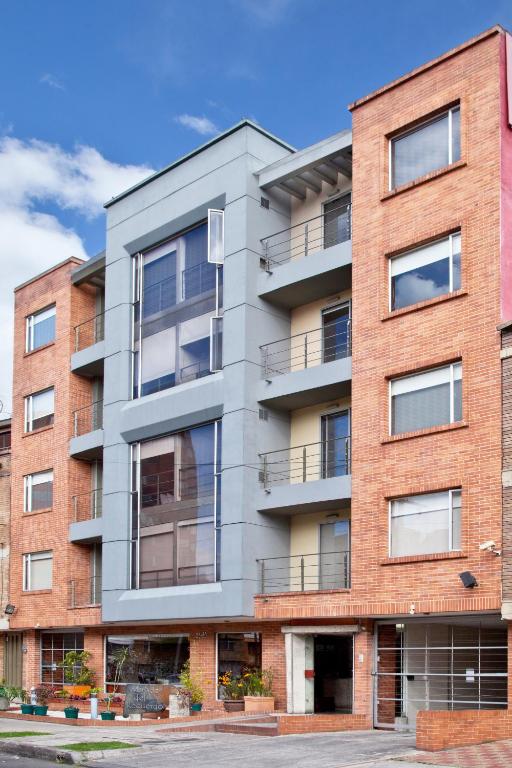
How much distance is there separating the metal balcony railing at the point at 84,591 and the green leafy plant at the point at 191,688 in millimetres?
5983

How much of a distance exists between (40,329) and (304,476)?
47.5 ft

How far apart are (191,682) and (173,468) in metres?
6.04

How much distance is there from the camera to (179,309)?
1206 inches

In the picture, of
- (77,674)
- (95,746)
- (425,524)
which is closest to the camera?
(95,746)

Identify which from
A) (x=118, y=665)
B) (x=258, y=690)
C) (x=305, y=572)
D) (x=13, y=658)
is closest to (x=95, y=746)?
(x=258, y=690)

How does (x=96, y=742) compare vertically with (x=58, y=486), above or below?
below

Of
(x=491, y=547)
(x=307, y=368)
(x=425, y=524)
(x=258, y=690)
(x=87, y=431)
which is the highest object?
(x=307, y=368)

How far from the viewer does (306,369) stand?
27.3 metres

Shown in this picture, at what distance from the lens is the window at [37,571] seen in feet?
117

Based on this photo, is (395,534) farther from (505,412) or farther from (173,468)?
(173,468)

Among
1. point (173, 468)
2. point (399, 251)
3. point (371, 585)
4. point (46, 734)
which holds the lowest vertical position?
point (46, 734)

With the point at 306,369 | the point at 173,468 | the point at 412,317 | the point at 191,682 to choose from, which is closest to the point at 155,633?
the point at 191,682

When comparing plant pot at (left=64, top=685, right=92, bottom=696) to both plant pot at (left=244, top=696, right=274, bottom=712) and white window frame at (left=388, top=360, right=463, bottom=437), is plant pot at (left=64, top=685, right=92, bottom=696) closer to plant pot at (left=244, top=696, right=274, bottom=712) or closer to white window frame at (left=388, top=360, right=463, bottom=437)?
plant pot at (left=244, top=696, right=274, bottom=712)

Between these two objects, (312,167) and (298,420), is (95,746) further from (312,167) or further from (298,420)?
(312,167)
